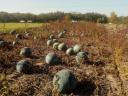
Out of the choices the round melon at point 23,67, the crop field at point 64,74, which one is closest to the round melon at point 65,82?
the crop field at point 64,74

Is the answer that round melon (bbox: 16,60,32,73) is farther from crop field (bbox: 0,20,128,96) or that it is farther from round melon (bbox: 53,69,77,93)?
round melon (bbox: 53,69,77,93)

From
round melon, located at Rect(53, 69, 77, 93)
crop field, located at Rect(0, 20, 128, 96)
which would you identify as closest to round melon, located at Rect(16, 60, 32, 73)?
crop field, located at Rect(0, 20, 128, 96)

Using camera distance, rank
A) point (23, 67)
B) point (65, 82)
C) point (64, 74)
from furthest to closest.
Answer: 1. point (23, 67)
2. point (64, 74)
3. point (65, 82)

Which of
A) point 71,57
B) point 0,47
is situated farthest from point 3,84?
point 0,47

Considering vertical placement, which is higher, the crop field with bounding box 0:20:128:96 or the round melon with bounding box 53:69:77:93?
the round melon with bounding box 53:69:77:93

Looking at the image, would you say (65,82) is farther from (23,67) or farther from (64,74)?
(23,67)

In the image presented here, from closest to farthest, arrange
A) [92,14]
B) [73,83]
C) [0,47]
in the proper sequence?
[73,83]
[0,47]
[92,14]

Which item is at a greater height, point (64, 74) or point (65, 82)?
point (64, 74)

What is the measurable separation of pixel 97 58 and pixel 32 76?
183 inches

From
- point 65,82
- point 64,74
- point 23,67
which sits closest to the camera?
point 65,82

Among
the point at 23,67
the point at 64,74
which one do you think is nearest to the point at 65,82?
the point at 64,74

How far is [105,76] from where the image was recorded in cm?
1116

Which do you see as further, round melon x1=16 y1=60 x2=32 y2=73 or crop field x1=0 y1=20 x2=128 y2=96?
round melon x1=16 y1=60 x2=32 y2=73

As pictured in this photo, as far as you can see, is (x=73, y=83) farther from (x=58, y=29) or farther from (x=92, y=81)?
(x=58, y=29)
